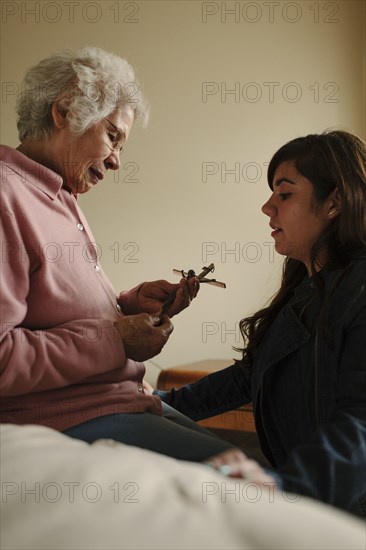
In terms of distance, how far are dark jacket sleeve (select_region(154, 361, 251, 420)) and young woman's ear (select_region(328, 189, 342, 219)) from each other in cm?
40

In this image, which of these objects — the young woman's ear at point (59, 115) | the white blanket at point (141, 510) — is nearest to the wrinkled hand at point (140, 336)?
the young woman's ear at point (59, 115)

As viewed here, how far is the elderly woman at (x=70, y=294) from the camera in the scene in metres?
0.95

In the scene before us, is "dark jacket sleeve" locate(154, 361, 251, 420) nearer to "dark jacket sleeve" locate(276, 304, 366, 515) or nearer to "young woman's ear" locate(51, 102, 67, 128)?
"dark jacket sleeve" locate(276, 304, 366, 515)

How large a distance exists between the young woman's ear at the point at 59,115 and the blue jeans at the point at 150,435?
0.59m

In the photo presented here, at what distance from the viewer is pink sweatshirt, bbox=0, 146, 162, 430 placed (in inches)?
36.6

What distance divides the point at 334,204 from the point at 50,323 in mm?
599

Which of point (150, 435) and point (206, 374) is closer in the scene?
point (150, 435)

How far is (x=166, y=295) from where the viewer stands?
53.1 inches

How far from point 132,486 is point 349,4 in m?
2.93

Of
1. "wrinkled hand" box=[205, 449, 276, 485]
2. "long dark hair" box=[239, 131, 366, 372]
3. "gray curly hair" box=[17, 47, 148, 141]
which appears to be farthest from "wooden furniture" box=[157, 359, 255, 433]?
"wrinkled hand" box=[205, 449, 276, 485]

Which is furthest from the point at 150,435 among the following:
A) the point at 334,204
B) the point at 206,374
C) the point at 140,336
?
the point at 206,374

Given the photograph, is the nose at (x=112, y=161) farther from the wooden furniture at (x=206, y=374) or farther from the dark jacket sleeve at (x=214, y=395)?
the wooden furniture at (x=206, y=374)

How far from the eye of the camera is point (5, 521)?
35cm

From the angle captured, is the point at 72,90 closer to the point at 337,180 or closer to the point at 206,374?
the point at 337,180
